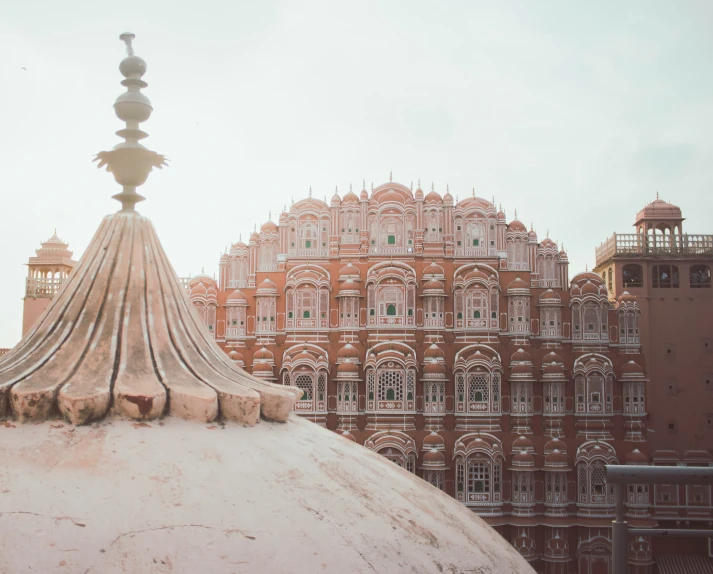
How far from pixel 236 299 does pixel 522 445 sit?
34.0ft

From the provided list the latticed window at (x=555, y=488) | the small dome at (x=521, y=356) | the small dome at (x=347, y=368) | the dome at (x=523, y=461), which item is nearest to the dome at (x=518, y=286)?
the small dome at (x=521, y=356)

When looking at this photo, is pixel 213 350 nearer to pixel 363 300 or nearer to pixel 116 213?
pixel 116 213

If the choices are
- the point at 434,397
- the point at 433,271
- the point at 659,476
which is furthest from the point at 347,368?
the point at 659,476

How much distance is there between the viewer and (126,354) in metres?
3.95

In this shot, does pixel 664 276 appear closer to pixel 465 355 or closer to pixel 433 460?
pixel 465 355

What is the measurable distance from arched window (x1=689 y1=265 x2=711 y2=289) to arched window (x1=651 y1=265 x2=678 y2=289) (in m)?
0.62

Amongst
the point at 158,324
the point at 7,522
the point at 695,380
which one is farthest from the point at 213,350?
the point at 695,380

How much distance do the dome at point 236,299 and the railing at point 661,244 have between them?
1480 centimetres

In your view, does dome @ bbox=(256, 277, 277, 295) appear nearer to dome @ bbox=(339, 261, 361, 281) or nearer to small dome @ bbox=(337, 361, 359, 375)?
dome @ bbox=(339, 261, 361, 281)

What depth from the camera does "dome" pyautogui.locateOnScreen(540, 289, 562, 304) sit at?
2373cm


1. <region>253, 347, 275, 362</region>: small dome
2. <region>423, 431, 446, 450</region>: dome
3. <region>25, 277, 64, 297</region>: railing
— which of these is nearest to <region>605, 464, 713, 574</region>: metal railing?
<region>423, 431, 446, 450</region>: dome

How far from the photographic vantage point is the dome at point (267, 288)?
76.7 ft

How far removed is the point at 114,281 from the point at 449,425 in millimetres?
19568

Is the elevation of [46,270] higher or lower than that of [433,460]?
higher
